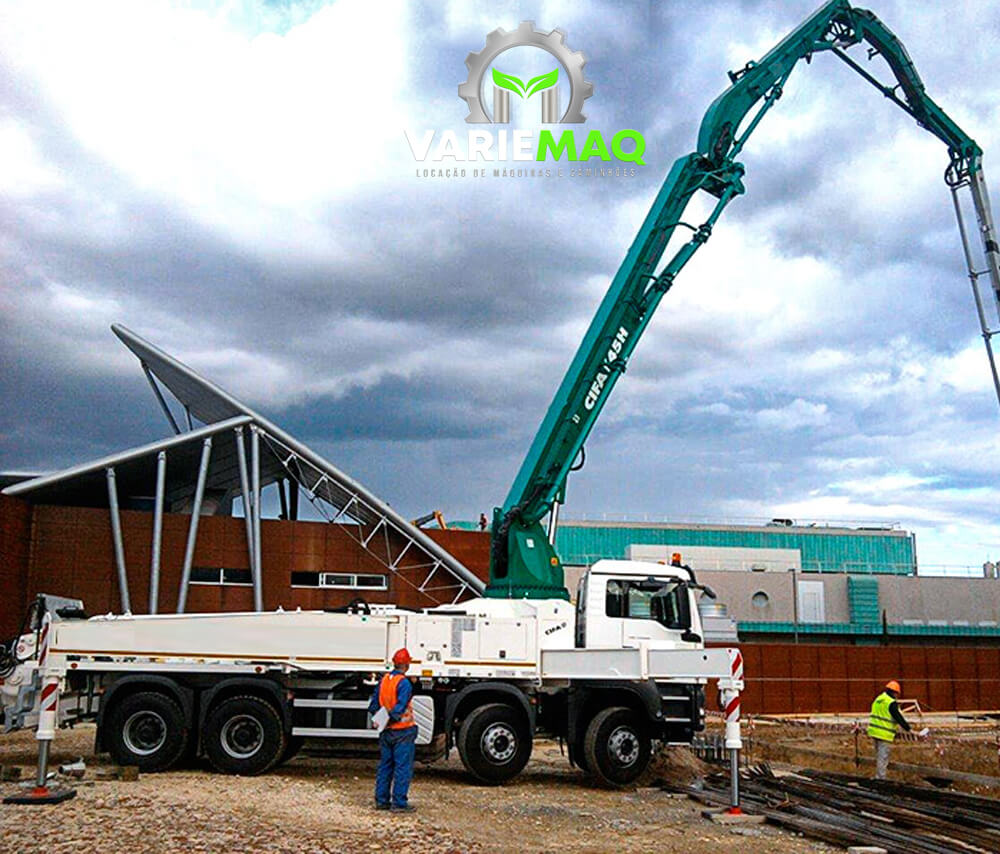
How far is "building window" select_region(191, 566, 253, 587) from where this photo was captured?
3384cm

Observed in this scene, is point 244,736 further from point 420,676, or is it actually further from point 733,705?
point 733,705

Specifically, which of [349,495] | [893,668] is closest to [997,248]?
[893,668]

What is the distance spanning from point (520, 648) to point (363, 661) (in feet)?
7.74

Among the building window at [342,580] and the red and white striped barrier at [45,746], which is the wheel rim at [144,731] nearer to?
the red and white striped barrier at [45,746]

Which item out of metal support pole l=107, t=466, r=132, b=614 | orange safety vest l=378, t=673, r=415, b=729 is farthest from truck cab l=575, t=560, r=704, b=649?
metal support pole l=107, t=466, r=132, b=614

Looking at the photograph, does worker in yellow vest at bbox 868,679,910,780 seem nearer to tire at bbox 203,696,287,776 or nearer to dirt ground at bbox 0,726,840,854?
dirt ground at bbox 0,726,840,854

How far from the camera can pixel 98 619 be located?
16125 mm

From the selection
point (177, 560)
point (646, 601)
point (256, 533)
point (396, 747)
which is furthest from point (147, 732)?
point (177, 560)

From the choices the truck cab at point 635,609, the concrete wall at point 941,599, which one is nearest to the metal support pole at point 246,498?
the truck cab at point 635,609

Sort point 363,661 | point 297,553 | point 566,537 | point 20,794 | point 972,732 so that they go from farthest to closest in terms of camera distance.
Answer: point 566,537, point 297,553, point 972,732, point 363,661, point 20,794

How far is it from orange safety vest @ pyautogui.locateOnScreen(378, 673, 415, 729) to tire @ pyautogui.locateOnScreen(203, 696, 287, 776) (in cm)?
357

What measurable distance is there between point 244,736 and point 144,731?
1.48m

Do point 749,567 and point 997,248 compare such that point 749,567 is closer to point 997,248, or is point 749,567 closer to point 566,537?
point 566,537

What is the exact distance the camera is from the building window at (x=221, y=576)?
111ft
